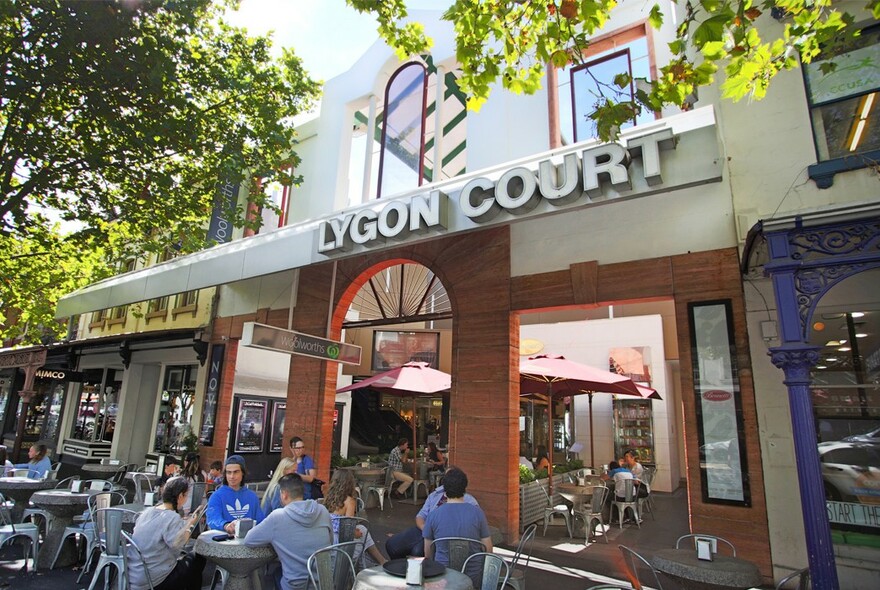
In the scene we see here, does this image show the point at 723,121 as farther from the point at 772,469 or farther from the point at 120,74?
the point at 120,74

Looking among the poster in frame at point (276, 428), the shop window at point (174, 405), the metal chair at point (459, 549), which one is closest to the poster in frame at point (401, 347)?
the poster in frame at point (276, 428)

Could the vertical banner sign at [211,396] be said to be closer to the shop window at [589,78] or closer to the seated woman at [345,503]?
the seated woman at [345,503]

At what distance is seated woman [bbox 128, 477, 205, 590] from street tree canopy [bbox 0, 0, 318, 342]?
6307mm

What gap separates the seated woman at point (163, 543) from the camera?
429 cm

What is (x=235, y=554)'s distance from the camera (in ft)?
13.8

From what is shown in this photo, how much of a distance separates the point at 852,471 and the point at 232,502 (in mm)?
6812

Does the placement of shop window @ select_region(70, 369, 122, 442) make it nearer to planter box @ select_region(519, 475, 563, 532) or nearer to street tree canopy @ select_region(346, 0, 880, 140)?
planter box @ select_region(519, 475, 563, 532)

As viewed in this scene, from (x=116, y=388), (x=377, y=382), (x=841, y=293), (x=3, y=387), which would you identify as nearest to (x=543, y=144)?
(x=841, y=293)

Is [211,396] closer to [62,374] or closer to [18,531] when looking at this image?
[18,531]

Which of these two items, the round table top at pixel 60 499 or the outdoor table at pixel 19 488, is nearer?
the round table top at pixel 60 499

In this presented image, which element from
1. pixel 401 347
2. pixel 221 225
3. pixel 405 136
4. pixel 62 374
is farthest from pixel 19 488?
pixel 401 347

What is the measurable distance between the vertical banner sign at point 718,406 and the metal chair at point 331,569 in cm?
427

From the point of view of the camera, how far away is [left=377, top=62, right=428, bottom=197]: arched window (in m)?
11.2

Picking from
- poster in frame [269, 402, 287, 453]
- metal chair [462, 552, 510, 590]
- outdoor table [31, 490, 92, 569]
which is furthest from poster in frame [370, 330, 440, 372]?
metal chair [462, 552, 510, 590]
